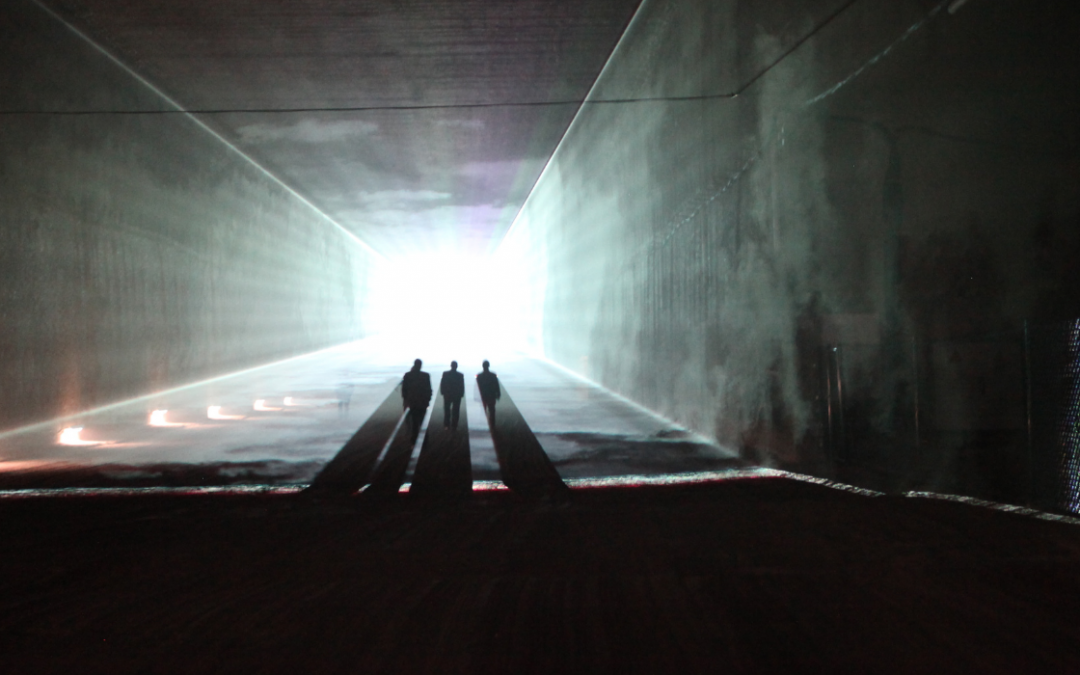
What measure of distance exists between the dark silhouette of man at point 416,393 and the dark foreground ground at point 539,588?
382cm

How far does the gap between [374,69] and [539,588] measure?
12.1 m

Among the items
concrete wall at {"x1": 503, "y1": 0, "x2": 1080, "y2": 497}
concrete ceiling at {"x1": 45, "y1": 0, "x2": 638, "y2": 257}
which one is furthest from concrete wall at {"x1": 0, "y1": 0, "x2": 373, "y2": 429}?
concrete wall at {"x1": 503, "y1": 0, "x2": 1080, "y2": 497}

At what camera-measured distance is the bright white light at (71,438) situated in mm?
10195

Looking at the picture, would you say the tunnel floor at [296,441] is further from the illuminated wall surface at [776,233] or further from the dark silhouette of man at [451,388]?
the illuminated wall surface at [776,233]

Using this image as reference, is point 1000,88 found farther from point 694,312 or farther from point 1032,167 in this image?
point 694,312

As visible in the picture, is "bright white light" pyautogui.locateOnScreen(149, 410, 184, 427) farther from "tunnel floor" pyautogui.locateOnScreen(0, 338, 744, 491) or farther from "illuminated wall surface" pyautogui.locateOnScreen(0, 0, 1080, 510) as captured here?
"illuminated wall surface" pyautogui.locateOnScreen(0, 0, 1080, 510)

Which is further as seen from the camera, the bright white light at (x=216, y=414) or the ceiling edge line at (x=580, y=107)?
the bright white light at (x=216, y=414)

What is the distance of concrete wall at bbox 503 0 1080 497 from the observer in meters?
5.26

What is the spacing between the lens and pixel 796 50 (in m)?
7.53

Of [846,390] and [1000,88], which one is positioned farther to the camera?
[846,390]

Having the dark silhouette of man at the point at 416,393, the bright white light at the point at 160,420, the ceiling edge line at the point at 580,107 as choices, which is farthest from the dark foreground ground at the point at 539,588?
the ceiling edge line at the point at 580,107

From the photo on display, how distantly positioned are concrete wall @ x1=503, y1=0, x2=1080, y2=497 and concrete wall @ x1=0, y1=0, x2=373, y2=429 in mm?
9874

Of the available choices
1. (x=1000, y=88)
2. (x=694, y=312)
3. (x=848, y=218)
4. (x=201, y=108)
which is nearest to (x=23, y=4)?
(x=201, y=108)

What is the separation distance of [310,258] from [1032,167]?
29480mm
